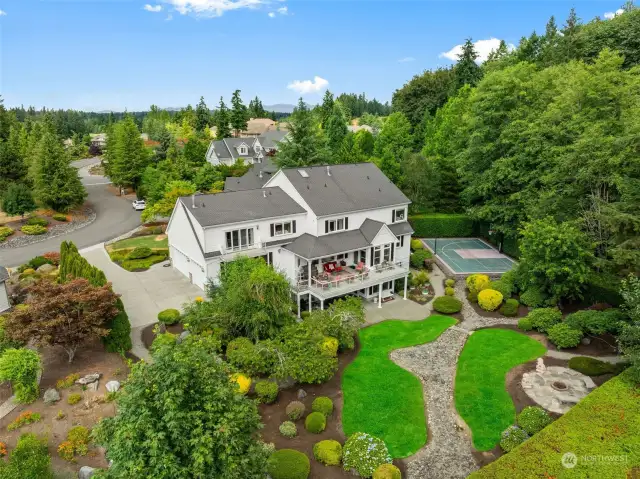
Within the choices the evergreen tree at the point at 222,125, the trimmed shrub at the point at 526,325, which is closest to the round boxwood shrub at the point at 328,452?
the trimmed shrub at the point at 526,325

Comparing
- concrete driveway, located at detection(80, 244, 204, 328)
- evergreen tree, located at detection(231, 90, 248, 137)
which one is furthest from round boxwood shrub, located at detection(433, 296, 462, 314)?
evergreen tree, located at detection(231, 90, 248, 137)

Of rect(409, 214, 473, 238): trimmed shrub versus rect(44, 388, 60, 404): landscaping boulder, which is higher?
rect(409, 214, 473, 238): trimmed shrub

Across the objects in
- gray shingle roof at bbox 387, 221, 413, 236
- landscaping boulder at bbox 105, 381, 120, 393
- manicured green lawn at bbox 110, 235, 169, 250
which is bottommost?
landscaping boulder at bbox 105, 381, 120, 393

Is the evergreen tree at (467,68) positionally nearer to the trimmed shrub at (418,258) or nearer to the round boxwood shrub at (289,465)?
the trimmed shrub at (418,258)

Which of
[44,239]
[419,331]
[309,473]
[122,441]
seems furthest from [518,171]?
[44,239]

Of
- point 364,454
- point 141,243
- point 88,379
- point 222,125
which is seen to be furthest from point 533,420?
point 222,125

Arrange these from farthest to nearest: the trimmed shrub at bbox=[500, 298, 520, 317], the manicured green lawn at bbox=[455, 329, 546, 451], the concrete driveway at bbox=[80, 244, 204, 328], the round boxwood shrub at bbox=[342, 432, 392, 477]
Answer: the trimmed shrub at bbox=[500, 298, 520, 317] → the concrete driveway at bbox=[80, 244, 204, 328] → the manicured green lawn at bbox=[455, 329, 546, 451] → the round boxwood shrub at bbox=[342, 432, 392, 477]

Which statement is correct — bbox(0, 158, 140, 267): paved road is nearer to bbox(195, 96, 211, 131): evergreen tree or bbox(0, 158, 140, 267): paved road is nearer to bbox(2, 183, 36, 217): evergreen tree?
bbox(2, 183, 36, 217): evergreen tree

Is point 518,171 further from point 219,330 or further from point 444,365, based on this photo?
point 219,330
